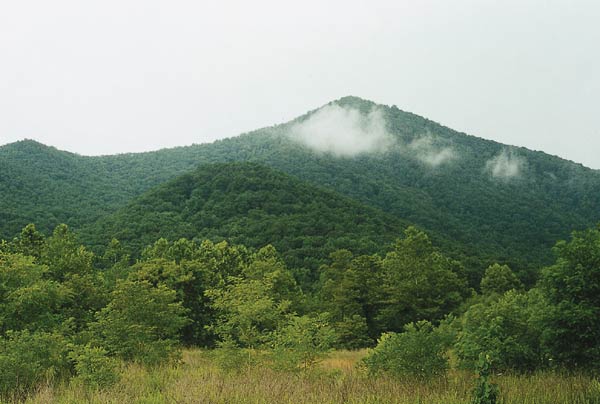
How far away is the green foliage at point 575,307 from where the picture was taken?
31.7 ft

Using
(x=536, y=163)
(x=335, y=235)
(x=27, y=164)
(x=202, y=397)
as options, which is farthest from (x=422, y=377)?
(x=536, y=163)

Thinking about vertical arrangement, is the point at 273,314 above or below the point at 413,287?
above

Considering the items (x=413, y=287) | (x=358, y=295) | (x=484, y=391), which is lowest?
(x=358, y=295)

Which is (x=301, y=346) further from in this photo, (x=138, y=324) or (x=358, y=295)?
(x=358, y=295)

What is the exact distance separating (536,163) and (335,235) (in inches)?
5471

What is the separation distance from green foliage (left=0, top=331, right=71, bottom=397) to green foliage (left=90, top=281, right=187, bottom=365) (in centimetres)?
188

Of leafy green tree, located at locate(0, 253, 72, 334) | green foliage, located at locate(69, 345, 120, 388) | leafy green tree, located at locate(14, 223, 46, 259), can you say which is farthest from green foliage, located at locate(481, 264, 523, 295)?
green foliage, located at locate(69, 345, 120, 388)

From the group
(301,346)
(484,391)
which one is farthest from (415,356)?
(484,391)

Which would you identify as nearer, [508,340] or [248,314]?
[508,340]

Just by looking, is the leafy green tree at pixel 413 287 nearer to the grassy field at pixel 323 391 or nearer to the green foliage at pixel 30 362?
the grassy field at pixel 323 391

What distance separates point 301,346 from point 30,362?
239 inches

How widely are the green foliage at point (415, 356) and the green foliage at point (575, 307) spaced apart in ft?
7.94

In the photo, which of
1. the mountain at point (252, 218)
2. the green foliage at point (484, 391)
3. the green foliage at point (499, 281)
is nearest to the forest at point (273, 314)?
the green foliage at point (484, 391)

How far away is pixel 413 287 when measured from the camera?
104 ft
